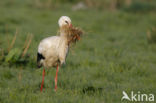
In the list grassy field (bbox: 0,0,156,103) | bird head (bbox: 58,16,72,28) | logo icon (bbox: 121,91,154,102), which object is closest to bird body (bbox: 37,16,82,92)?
bird head (bbox: 58,16,72,28)

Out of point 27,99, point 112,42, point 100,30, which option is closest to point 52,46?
point 27,99

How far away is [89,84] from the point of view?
Result: 6.12 meters

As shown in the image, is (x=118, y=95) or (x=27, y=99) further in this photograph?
(x=118, y=95)

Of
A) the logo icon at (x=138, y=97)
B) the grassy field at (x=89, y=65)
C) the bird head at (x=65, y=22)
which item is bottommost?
the logo icon at (x=138, y=97)

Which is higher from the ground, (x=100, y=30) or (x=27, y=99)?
(x=100, y=30)

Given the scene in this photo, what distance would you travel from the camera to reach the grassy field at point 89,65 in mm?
5434

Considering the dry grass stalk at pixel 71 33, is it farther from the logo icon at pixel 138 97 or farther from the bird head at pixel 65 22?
the logo icon at pixel 138 97

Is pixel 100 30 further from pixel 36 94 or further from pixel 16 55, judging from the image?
pixel 36 94

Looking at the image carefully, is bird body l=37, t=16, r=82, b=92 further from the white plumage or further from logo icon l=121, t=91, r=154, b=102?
logo icon l=121, t=91, r=154, b=102

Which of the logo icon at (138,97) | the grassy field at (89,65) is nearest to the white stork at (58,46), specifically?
the grassy field at (89,65)

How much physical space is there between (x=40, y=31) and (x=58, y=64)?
17.8 feet

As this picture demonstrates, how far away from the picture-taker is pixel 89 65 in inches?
300

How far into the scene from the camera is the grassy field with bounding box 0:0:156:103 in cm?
543

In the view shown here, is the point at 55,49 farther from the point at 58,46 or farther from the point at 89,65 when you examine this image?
the point at 89,65
